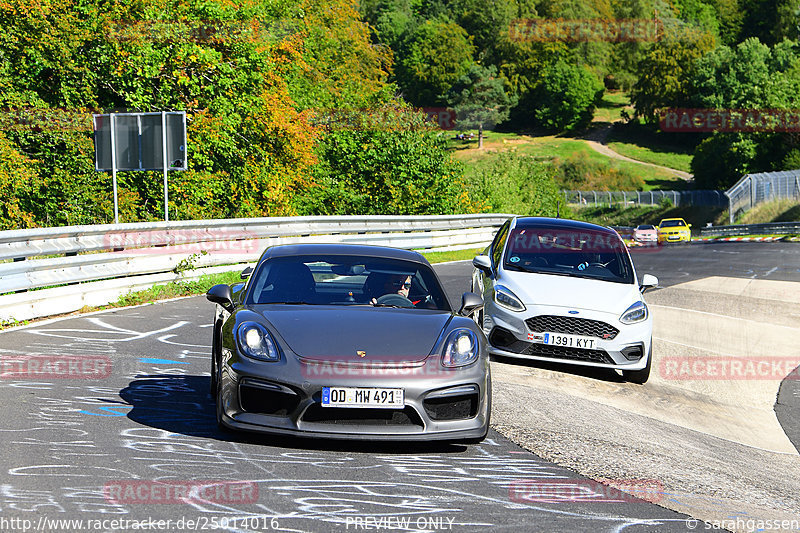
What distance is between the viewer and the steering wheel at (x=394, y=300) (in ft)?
23.7

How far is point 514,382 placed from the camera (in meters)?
9.46

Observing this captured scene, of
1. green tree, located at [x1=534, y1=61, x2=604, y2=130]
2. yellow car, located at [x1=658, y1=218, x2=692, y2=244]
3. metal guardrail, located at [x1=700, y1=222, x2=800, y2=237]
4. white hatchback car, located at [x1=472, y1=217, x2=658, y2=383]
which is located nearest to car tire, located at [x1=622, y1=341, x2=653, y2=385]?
white hatchback car, located at [x1=472, y1=217, x2=658, y2=383]

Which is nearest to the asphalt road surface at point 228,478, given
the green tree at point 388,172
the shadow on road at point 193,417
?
the shadow on road at point 193,417

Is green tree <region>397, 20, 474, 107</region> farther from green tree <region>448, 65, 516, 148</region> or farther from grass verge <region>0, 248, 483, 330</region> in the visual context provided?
grass verge <region>0, 248, 483, 330</region>

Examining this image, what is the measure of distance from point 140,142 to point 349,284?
13111 millimetres

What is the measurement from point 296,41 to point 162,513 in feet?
109

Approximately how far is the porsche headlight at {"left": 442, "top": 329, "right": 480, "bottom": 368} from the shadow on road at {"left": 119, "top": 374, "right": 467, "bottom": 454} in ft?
1.93

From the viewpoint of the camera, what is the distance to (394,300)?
7.28m

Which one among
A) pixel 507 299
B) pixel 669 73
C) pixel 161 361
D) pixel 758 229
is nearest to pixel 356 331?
pixel 161 361

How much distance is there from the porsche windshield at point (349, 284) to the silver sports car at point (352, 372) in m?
0.08

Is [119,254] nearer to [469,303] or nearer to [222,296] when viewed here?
[222,296]

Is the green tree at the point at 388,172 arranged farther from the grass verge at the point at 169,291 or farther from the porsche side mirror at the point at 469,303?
the porsche side mirror at the point at 469,303

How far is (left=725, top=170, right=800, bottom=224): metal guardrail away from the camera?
210ft

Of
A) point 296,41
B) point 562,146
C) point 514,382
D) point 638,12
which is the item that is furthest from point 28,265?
point 638,12
